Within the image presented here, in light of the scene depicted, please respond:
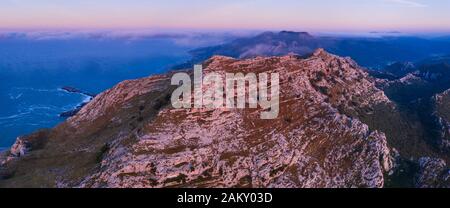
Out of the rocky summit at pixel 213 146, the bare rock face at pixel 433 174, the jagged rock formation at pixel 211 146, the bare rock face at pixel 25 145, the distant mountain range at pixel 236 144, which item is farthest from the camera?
the bare rock face at pixel 25 145

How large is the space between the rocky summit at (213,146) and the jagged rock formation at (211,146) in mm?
249

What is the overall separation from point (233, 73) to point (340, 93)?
4565cm

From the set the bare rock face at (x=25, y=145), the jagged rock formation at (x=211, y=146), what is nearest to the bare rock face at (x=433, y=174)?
the jagged rock formation at (x=211, y=146)

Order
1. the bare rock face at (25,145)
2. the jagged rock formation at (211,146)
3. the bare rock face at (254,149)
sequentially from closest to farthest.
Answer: the bare rock face at (254,149) < the jagged rock formation at (211,146) < the bare rock face at (25,145)

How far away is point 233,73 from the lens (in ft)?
415

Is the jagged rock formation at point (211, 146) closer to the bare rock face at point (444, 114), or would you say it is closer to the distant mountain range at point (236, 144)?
the distant mountain range at point (236, 144)

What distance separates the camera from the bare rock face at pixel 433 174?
388 ft

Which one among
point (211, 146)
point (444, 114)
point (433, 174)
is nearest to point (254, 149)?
point (211, 146)

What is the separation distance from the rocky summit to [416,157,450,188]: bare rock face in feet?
1.15

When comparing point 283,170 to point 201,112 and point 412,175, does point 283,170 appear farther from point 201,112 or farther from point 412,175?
point 412,175

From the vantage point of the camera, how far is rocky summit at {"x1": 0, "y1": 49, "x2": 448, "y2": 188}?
9938cm

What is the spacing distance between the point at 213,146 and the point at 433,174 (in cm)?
6040

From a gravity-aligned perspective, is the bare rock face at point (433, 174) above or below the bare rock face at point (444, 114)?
below
